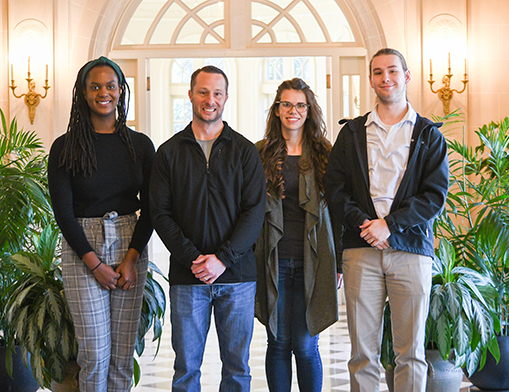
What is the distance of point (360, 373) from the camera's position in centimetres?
266

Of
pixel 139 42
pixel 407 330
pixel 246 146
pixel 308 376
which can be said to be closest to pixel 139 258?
pixel 246 146

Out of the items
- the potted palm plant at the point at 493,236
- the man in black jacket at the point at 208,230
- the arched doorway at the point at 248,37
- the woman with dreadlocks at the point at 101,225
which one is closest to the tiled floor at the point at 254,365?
the potted palm plant at the point at 493,236

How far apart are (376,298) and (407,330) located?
18cm

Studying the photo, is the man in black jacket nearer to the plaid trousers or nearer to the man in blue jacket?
the plaid trousers

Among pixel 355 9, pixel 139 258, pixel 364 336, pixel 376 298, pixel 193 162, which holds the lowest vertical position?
pixel 364 336

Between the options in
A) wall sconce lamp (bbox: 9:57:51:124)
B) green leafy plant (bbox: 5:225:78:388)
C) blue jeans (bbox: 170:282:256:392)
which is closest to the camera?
blue jeans (bbox: 170:282:256:392)

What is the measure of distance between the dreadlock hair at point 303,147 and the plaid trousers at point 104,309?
66 cm

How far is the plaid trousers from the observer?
8.32 ft

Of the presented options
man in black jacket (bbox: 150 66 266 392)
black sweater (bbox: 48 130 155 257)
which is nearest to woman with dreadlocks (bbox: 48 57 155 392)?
black sweater (bbox: 48 130 155 257)

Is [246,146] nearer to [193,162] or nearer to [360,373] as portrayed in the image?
[193,162]

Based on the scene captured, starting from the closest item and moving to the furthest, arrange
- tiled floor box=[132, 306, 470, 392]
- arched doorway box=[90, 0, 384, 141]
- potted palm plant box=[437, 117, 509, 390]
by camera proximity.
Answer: potted palm plant box=[437, 117, 509, 390], tiled floor box=[132, 306, 470, 392], arched doorway box=[90, 0, 384, 141]

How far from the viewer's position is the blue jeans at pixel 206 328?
2432 millimetres

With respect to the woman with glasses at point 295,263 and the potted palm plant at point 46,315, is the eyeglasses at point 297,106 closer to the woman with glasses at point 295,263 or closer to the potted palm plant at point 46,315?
the woman with glasses at point 295,263

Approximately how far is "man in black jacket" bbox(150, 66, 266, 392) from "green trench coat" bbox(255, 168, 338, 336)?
232 mm
